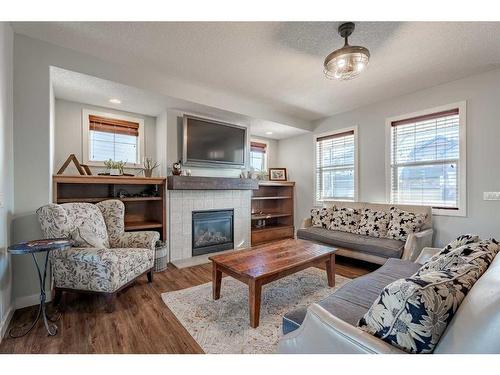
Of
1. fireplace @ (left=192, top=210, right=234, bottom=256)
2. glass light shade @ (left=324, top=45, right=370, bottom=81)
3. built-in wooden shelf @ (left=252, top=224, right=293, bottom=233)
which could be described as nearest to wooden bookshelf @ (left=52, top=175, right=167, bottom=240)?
fireplace @ (left=192, top=210, right=234, bottom=256)

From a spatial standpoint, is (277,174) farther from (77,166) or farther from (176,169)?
(77,166)

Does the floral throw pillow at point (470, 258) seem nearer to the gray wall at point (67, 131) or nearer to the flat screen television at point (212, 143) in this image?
the flat screen television at point (212, 143)

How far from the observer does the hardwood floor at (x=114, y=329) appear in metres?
1.60

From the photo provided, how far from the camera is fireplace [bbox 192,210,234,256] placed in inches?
147

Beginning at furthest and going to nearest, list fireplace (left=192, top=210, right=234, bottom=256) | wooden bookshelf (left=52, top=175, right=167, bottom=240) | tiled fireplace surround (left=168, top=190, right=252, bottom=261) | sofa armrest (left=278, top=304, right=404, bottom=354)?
fireplace (left=192, top=210, right=234, bottom=256) < tiled fireplace surround (left=168, top=190, right=252, bottom=261) < wooden bookshelf (left=52, top=175, right=167, bottom=240) < sofa armrest (left=278, top=304, right=404, bottom=354)

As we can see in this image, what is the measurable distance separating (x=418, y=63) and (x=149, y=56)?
2.99m

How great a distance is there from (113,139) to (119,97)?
747mm

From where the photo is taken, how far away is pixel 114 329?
5.94 ft

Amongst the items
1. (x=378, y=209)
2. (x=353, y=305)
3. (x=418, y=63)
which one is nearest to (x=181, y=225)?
(x=353, y=305)

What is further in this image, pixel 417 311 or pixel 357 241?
pixel 357 241

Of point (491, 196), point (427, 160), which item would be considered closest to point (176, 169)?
point (427, 160)

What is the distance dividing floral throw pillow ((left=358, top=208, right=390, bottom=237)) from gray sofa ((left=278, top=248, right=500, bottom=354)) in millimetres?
2036

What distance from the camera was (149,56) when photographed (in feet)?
8.20

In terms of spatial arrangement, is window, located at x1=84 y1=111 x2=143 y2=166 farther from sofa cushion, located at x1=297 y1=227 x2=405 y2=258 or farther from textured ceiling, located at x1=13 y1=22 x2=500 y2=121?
sofa cushion, located at x1=297 y1=227 x2=405 y2=258
